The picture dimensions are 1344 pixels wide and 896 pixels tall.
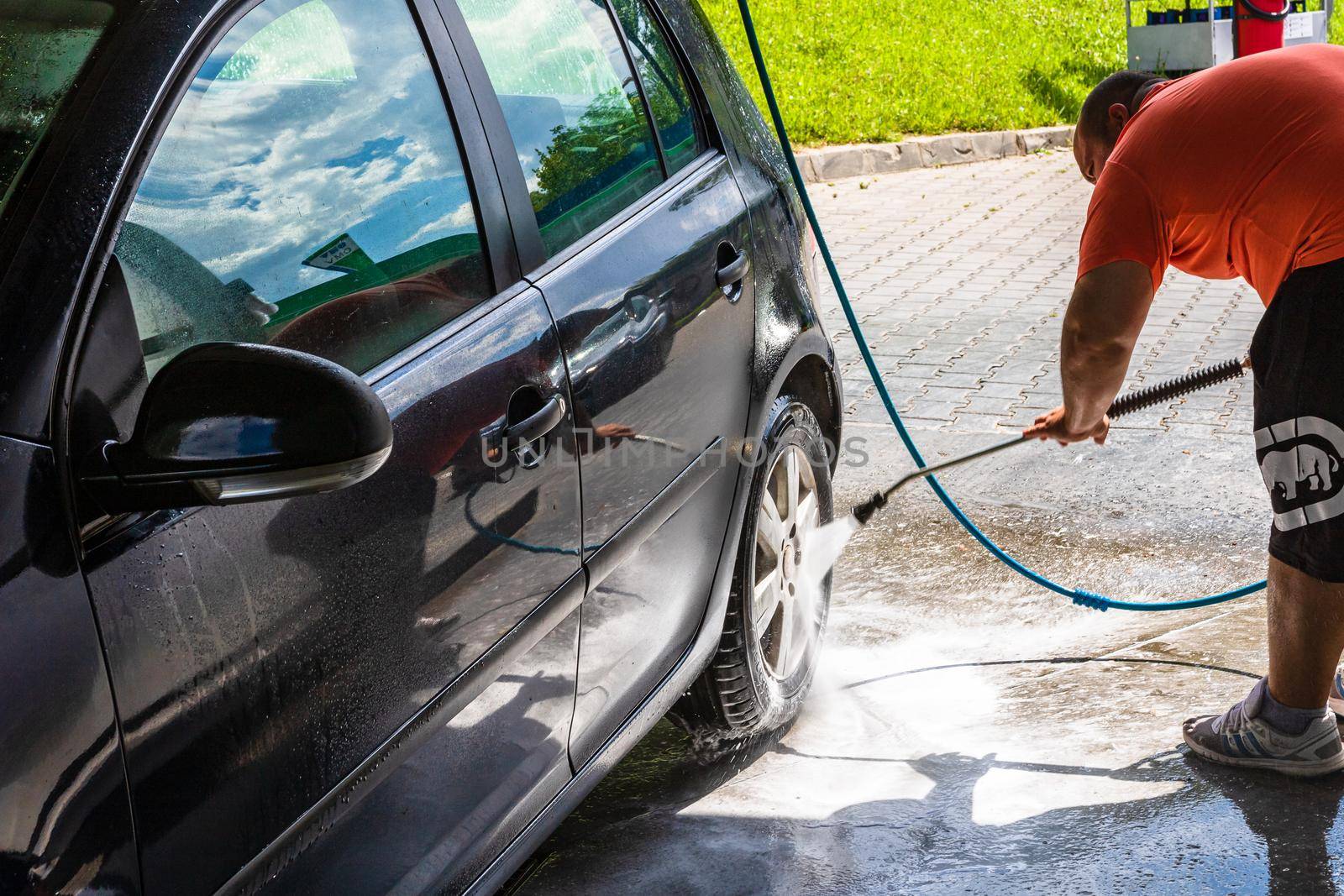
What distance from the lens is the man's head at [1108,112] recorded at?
3047 mm

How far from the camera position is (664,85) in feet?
10.0

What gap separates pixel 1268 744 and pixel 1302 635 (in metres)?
0.26

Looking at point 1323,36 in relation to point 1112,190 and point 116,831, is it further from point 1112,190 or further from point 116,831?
point 116,831

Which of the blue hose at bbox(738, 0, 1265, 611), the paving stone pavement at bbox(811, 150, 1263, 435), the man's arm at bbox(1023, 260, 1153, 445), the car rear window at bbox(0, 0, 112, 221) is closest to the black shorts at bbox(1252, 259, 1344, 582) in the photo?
the man's arm at bbox(1023, 260, 1153, 445)

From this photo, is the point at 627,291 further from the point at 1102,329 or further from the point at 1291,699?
the point at 1291,699

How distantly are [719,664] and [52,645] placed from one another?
5.96 ft

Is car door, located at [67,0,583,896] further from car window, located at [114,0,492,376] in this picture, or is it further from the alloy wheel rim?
the alloy wheel rim

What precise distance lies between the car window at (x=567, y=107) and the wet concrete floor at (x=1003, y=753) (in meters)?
1.32

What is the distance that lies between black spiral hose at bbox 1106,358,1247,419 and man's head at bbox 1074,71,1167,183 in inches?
24.5

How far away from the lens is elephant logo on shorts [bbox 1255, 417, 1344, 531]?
108 inches

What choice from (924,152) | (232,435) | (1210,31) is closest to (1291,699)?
(232,435)

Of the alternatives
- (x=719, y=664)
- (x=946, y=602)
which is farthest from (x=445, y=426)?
(x=946, y=602)

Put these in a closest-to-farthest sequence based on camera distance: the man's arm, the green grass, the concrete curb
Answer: the man's arm
the concrete curb
the green grass

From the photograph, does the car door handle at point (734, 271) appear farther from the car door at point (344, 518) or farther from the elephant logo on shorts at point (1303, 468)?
the elephant logo on shorts at point (1303, 468)
